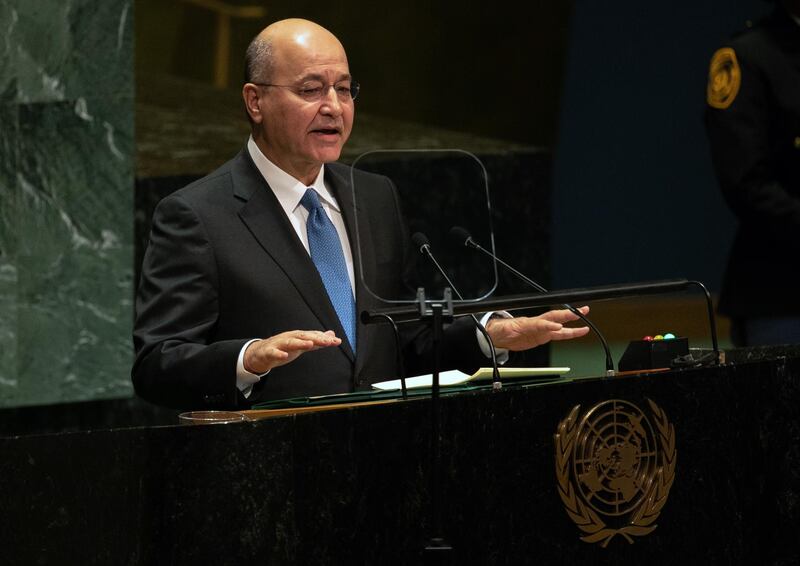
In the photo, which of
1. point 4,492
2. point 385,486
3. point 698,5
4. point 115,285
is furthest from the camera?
point 698,5

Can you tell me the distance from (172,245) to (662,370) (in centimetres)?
98

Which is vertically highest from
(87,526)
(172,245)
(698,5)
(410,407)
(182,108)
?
(698,5)

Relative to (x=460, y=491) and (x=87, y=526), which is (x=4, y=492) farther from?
(x=460, y=491)

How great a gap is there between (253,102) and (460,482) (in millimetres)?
1112

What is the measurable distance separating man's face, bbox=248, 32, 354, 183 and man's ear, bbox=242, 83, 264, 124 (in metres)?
0.02

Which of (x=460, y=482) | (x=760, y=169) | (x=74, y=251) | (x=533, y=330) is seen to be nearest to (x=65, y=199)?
(x=74, y=251)

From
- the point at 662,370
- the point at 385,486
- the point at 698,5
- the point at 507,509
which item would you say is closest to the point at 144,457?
the point at 385,486

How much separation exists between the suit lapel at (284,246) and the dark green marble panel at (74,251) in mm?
1741

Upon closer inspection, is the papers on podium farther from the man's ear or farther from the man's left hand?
the man's ear

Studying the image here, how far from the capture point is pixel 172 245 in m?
2.83

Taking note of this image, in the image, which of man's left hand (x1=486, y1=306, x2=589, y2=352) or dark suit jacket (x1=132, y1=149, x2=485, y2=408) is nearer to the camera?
man's left hand (x1=486, y1=306, x2=589, y2=352)

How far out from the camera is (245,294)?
2816 millimetres

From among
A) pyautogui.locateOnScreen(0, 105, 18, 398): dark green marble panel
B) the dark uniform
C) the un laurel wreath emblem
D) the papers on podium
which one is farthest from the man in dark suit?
pyautogui.locateOnScreen(0, 105, 18, 398): dark green marble panel

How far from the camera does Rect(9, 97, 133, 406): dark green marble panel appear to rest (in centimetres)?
448
